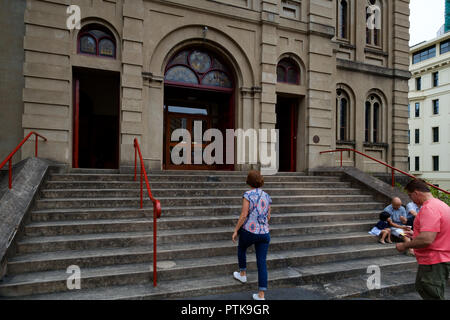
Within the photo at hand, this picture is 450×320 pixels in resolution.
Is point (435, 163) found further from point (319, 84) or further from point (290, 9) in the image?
point (290, 9)

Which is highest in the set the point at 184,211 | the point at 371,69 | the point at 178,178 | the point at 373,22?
the point at 373,22

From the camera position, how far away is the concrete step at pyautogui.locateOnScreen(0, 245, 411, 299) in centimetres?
419

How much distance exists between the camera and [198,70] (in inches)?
435

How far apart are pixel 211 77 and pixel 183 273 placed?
8.22m

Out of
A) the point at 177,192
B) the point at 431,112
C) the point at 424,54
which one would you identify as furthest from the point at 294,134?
the point at 424,54

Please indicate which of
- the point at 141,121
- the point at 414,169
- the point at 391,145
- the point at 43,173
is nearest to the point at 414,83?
the point at 414,169

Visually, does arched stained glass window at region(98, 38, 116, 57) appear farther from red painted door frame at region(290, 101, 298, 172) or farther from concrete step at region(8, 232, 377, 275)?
red painted door frame at region(290, 101, 298, 172)

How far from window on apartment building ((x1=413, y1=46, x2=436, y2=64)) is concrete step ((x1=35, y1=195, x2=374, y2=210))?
41.6 m

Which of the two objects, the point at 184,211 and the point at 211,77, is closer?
the point at 184,211

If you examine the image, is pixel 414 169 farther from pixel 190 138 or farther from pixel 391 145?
pixel 190 138

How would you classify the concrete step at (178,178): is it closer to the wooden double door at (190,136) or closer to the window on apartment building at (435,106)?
the wooden double door at (190,136)

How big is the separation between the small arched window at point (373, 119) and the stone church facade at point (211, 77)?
0.05 meters

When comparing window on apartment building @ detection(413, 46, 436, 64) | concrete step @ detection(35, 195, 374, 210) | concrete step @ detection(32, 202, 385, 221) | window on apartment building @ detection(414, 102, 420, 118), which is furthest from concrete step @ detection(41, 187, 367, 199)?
window on apartment building @ detection(413, 46, 436, 64)

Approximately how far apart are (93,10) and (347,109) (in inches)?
456
